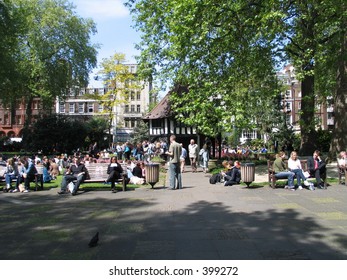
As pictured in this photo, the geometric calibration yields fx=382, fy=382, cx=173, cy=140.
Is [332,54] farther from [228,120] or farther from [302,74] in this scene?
[228,120]

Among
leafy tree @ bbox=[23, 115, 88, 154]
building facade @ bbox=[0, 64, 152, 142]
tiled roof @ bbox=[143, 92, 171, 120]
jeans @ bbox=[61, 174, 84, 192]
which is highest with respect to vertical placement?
building facade @ bbox=[0, 64, 152, 142]

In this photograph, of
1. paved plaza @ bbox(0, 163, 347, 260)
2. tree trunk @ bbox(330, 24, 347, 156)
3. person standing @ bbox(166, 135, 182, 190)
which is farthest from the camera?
tree trunk @ bbox(330, 24, 347, 156)

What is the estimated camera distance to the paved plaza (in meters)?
5.80

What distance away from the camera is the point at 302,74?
55.1 ft

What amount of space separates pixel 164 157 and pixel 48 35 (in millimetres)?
28232

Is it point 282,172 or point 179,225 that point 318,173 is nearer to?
point 282,172

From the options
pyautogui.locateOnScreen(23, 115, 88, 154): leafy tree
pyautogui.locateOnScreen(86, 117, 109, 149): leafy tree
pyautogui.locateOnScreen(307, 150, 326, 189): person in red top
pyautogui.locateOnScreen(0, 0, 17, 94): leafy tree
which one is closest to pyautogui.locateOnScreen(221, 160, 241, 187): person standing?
pyautogui.locateOnScreen(307, 150, 326, 189): person in red top

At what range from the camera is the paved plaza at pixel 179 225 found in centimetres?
580

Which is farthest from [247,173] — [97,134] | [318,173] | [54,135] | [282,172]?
[97,134]

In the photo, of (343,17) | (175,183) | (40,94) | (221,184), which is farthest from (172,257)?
(40,94)

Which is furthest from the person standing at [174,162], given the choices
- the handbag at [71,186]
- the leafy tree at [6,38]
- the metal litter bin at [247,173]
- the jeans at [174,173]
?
the leafy tree at [6,38]

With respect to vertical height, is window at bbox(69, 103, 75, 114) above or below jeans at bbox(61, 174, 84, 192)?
above

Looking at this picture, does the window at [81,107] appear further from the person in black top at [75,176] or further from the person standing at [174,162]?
the person standing at [174,162]

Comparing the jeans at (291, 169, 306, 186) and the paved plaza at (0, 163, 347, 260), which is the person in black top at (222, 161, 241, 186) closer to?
the paved plaza at (0, 163, 347, 260)
